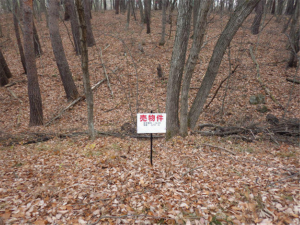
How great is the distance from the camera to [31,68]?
786 centimetres

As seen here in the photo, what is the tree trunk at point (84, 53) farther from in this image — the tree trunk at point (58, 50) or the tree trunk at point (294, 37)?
the tree trunk at point (294, 37)

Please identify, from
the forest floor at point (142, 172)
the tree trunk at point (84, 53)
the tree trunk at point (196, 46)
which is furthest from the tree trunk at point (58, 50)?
the tree trunk at point (196, 46)

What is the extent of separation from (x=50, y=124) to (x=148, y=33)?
47.9 feet

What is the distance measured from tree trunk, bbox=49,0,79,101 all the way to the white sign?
768 centimetres

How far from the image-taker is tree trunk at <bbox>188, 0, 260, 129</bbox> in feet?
17.5

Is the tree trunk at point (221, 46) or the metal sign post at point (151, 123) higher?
the tree trunk at point (221, 46)

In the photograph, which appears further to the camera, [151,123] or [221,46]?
[221,46]

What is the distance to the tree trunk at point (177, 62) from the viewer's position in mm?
5129

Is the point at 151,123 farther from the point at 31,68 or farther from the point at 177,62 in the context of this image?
the point at 31,68

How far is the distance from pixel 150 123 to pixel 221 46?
3736 millimetres

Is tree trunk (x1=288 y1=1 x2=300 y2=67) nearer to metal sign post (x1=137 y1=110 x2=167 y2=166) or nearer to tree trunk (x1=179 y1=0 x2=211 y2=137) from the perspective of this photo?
tree trunk (x1=179 y1=0 x2=211 y2=137)

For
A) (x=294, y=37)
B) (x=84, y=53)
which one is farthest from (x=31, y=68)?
(x=294, y=37)

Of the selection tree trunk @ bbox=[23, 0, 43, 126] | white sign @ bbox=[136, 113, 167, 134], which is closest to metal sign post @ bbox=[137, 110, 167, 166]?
white sign @ bbox=[136, 113, 167, 134]

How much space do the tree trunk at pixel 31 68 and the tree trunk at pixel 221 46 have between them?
7.02 metres
